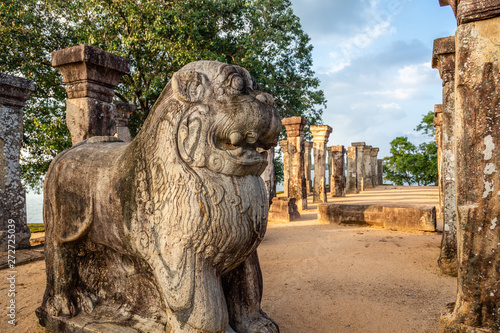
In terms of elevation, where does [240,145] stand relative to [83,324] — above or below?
above

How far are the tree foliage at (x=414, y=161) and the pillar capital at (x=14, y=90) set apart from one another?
21107 mm

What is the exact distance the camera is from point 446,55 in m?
4.57

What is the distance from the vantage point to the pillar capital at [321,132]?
1373 centimetres

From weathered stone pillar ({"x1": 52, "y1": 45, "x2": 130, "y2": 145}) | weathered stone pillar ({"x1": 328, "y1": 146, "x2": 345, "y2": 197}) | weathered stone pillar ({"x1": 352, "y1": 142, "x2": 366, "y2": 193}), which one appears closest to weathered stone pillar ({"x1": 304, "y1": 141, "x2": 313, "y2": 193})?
weathered stone pillar ({"x1": 328, "y1": 146, "x2": 345, "y2": 197})

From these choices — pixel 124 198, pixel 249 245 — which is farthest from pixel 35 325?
pixel 249 245

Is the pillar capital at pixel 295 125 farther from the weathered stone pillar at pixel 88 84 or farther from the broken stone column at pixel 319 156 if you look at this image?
the weathered stone pillar at pixel 88 84

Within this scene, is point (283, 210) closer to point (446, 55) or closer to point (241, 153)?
point (446, 55)

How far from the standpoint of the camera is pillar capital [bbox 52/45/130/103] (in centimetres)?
432

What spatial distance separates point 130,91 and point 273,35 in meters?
5.40

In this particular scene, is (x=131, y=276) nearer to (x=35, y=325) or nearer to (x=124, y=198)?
(x=124, y=198)

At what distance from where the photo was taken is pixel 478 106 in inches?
91.4

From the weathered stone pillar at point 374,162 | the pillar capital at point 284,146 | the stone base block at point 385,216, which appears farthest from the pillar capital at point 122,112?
the weathered stone pillar at point 374,162

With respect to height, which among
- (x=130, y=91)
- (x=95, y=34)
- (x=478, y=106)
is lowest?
(x=478, y=106)

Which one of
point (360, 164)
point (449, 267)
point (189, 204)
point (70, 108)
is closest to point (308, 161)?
point (360, 164)
